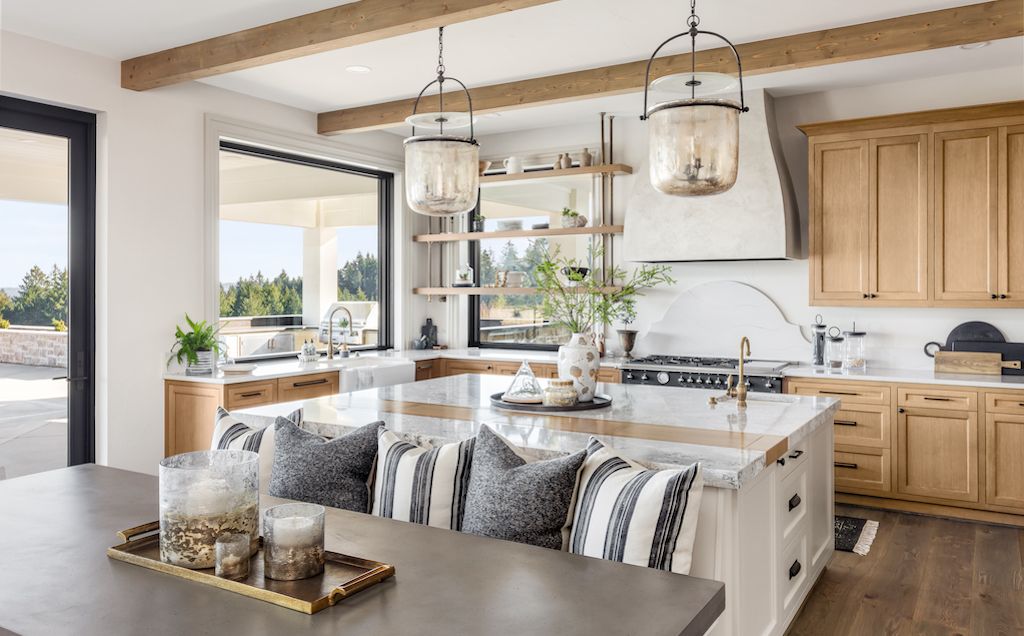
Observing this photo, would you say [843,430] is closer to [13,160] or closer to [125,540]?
[125,540]

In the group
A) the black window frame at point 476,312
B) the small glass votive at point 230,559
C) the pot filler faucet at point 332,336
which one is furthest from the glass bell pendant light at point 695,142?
the black window frame at point 476,312

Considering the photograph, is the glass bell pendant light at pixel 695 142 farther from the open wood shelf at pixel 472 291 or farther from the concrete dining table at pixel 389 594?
the open wood shelf at pixel 472 291

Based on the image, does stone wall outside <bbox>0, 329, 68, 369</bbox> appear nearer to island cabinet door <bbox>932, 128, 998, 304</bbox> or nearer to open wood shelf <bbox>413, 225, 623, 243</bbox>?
open wood shelf <bbox>413, 225, 623, 243</bbox>

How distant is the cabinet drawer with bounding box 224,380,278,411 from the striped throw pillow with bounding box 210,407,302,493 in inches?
66.8

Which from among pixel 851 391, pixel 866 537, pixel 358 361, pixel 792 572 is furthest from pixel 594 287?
pixel 792 572

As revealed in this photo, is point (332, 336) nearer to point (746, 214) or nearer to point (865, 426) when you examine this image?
point (746, 214)

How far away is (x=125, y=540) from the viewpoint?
1.55 m

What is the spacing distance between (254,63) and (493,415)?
2.32 m

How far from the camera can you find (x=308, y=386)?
502 cm

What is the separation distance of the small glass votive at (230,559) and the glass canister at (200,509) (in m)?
0.04

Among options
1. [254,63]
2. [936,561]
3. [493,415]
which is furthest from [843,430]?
[254,63]

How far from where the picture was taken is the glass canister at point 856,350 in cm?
501

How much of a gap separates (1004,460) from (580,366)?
2.80 metres

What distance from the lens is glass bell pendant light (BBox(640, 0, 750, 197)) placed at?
228 centimetres
